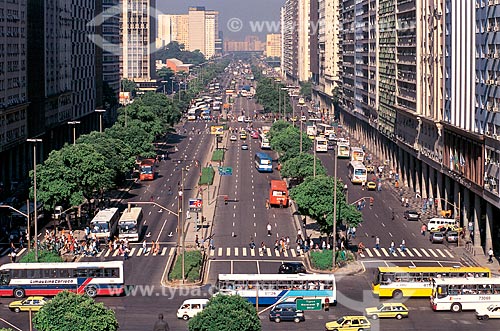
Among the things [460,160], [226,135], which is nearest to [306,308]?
[460,160]

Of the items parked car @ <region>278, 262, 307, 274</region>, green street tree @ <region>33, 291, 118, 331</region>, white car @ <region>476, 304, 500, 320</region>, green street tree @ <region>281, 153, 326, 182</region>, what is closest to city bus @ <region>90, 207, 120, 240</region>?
parked car @ <region>278, 262, 307, 274</region>

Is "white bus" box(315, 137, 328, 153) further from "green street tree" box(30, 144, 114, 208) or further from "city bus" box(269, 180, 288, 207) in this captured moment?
"green street tree" box(30, 144, 114, 208)

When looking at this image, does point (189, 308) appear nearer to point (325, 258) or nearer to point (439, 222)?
point (325, 258)

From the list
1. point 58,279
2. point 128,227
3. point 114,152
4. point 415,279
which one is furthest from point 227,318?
point 114,152

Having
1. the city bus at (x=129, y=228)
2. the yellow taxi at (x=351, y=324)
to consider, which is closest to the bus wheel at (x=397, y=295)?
the yellow taxi at (x=351, y=324)

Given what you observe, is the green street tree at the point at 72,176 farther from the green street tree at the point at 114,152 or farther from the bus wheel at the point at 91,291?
the bus wheel at the point at 91,291

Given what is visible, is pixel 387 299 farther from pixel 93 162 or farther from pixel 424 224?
pixel 93 162
